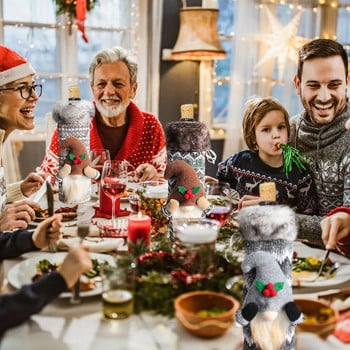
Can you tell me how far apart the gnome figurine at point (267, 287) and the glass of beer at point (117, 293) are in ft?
0.64

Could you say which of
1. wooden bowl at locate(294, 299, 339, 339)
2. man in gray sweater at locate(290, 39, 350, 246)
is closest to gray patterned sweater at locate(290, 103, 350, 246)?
man in gray sweater at locate(290, 39, 350, 246)

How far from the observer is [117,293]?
2.99 ft

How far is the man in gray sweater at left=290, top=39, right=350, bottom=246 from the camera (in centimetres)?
181

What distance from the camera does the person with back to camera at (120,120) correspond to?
2525 mm

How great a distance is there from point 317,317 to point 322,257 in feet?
1.39

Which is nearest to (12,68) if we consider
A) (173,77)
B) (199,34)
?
(199,34)

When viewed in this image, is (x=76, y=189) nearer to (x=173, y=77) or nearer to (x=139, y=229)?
(x=139, y=229)

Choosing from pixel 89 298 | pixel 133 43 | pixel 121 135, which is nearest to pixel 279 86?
pixel 133 43

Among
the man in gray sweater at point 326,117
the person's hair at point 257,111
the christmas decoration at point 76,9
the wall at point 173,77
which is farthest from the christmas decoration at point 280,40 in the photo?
the person's hair at point 257,111

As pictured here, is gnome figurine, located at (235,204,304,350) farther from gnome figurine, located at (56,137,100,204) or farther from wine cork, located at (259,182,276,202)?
gnome figurine, located at (56,137,100,204)

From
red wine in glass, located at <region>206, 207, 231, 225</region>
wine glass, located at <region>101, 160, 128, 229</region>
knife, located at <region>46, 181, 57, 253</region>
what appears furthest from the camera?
wine glass, located at <region>101, 160, 128, 229</region>

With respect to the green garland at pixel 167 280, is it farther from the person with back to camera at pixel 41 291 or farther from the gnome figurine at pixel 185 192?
the gnome figurine at pixel 185 192

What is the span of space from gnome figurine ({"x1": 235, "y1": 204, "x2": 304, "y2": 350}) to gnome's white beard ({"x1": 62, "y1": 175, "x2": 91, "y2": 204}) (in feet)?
3.42

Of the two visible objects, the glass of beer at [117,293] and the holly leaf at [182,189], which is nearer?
the glass of beer at [117,293]
